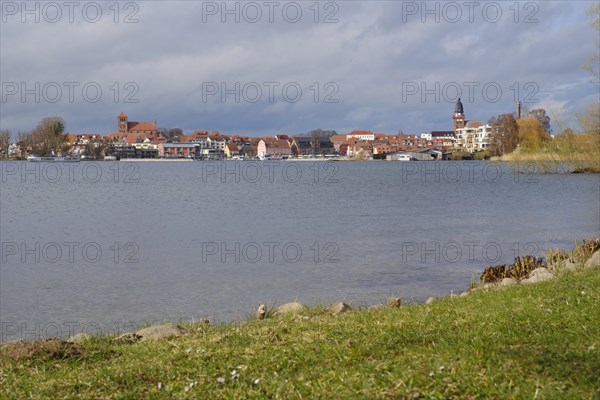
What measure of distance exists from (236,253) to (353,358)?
19.4 metres

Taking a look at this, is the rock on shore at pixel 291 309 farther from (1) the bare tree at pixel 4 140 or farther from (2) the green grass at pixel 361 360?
(1) the bare tree at pixel 4 140

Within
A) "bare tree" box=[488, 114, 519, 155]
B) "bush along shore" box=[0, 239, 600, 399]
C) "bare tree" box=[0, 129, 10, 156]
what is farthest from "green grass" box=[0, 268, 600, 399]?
"bare tree" box=[0, 129, 10, 156]

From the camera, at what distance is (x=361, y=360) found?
7734 mm

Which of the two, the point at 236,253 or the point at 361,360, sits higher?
the point at 361,360

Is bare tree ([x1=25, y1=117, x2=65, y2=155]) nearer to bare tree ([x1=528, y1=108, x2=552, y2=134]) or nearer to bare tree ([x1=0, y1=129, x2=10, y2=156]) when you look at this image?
bare tree ([x1=0, y1=129, x2=10, y2=156])

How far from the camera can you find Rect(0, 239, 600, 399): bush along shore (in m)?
6.77

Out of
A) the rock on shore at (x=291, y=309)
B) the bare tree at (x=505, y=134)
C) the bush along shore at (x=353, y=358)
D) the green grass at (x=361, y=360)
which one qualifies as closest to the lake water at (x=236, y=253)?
the rock on shore at (x=291, y=309)

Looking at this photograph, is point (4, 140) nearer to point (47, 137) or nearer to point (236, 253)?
point (47, 137)

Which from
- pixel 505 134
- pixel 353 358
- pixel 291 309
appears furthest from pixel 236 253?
pixel 505 134

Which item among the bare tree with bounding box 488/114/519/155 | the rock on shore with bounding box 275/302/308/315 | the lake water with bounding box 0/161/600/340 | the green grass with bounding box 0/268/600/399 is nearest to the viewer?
the green grass with bounding box 0/268/600/399

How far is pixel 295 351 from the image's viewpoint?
839 centimetres

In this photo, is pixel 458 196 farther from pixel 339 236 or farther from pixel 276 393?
pixel 276 393

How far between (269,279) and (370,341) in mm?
12957

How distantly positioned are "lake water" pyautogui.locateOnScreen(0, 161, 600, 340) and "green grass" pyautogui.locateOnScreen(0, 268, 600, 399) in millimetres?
6219
